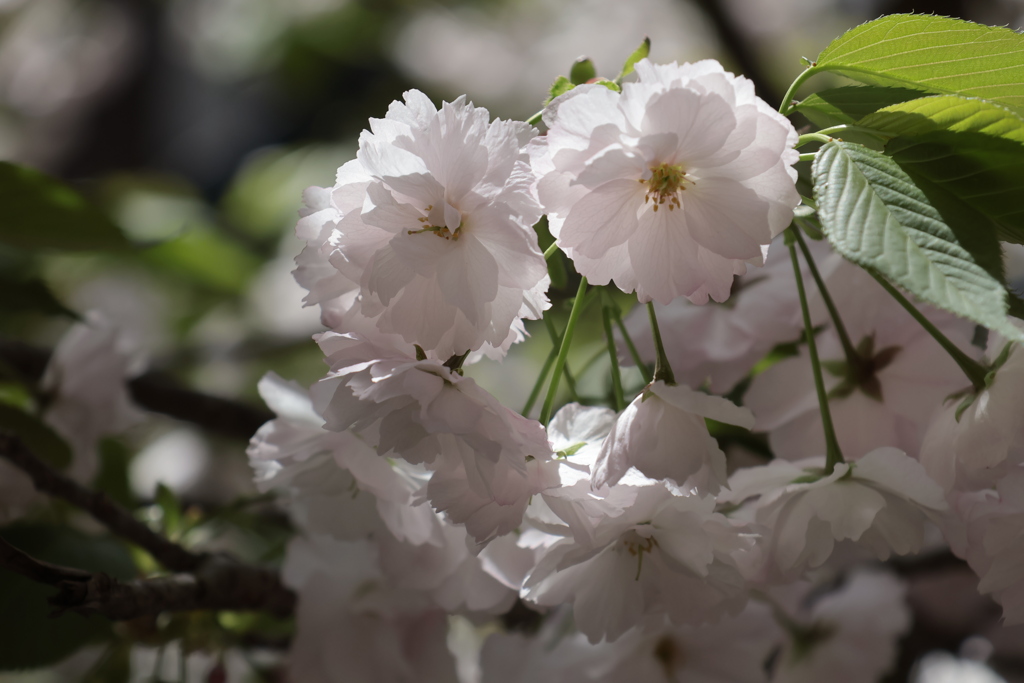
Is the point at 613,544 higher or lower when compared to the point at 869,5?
lower

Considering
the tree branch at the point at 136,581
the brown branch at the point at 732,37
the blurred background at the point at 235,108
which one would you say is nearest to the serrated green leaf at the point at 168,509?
the blurred background at the point at 235,108

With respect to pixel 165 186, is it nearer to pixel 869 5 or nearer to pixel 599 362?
pixel 599 362

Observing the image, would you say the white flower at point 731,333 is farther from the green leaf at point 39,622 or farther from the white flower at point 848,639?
the green leaf at point 39,622

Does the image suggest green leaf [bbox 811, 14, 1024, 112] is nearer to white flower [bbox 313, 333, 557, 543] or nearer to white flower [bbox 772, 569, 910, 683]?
white flower [bbox 313, 333, 557, 543]

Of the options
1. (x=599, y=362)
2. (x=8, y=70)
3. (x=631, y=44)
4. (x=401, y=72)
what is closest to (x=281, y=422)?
(x=599, y=362)

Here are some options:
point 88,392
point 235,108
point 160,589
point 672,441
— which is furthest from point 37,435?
point 235,108

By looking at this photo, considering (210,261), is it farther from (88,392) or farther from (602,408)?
(602,408)

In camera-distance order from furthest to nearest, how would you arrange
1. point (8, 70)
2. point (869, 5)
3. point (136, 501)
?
point (8, 70) < point (869, 5) < point (136, 501)
